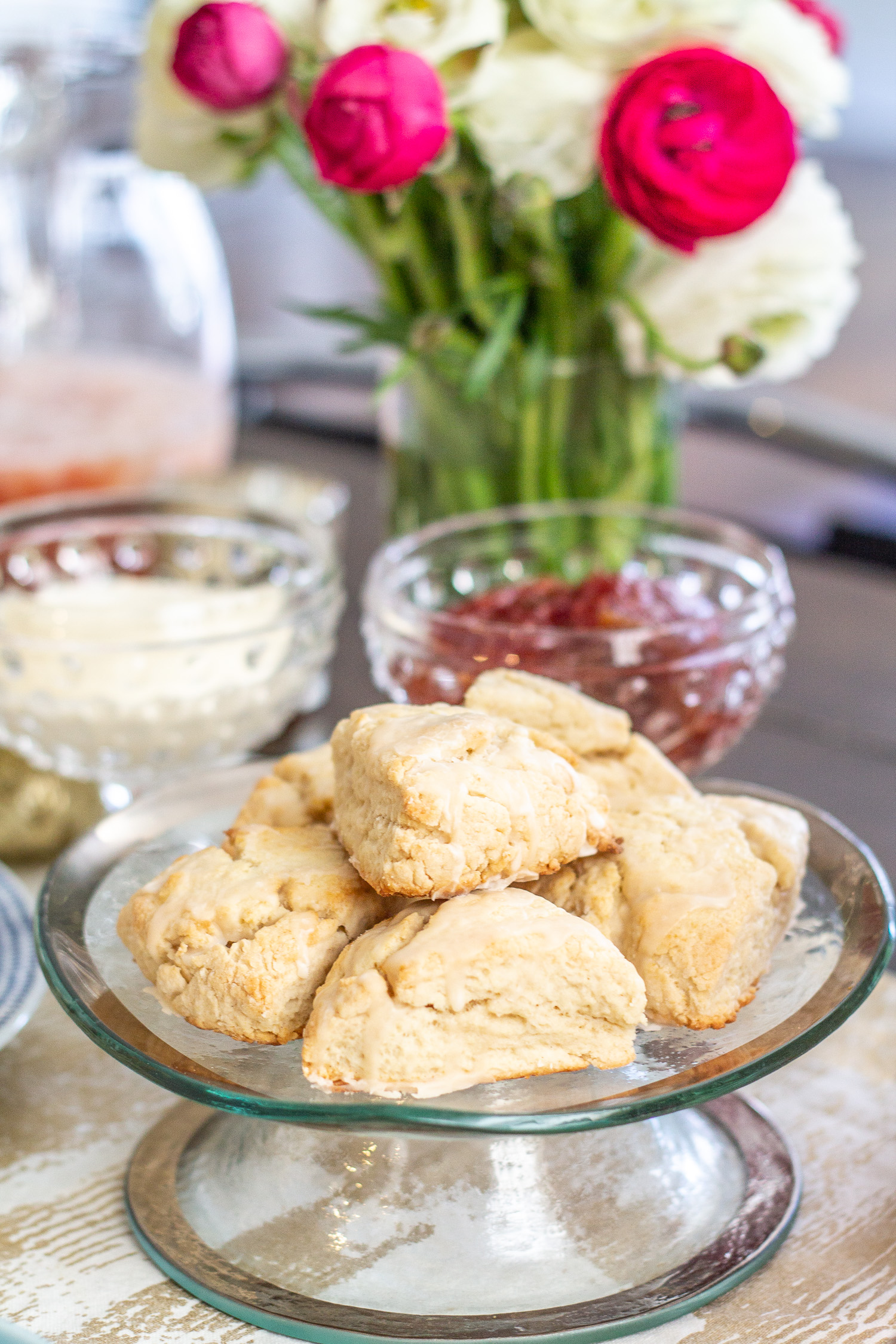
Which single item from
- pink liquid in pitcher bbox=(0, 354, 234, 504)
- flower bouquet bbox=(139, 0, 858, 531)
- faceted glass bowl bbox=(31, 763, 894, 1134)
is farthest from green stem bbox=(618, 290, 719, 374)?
pink liquid in pitcher bbox=(0, 354, 234, 504)

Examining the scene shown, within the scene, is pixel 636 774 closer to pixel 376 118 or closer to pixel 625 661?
pixel 625 661

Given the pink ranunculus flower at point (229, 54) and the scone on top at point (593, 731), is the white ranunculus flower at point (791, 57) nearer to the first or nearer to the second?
the pink ranunculus flower at point (229, 54)

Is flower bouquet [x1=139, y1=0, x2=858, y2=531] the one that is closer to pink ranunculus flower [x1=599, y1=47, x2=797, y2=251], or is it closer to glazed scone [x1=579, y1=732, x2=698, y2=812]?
pink ranunculus flower [x1=599, y1=47, x2=797, y2=251]

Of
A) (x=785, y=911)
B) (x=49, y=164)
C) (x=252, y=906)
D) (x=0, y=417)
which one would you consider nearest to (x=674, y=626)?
(x=785, y=911)

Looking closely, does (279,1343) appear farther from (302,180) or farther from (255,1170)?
(302,180)

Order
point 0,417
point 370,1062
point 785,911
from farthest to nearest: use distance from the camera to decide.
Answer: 1. point 0,417
2. point 785,911
3. point 370,1062

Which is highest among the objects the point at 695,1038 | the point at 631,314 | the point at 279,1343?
the point at 631,314

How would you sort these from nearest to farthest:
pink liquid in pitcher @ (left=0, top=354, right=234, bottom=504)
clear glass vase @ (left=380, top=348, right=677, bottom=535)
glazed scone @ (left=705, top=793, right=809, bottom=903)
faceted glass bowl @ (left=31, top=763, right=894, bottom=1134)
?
faceted glass bowl @ (left=31, top=763, right=894, bottom=1134), glazed scone @ (left=705, top=793, right=809, bottom=903), clear glass vase @ (left=380, top=348, right=677, bottom=535), pink liquid in pitcher @ (left=0, top=354, right=234, bottom=504)

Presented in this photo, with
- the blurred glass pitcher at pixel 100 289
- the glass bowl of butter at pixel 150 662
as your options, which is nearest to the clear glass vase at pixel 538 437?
the glass bowl of butter at pixel 150 662

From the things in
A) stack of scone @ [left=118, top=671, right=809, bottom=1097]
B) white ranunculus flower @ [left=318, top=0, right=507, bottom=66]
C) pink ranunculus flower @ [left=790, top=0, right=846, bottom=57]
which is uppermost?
pink ranunculus flower @ [left=790, top=0, right=846, bottom=57]
